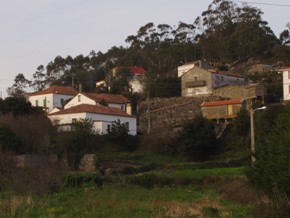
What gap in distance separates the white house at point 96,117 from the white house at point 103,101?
5.58m

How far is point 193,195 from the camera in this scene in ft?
103

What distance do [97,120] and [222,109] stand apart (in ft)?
45.2

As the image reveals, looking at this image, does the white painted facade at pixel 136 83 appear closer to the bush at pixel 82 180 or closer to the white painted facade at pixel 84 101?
the white painted facade at pixel 84 101

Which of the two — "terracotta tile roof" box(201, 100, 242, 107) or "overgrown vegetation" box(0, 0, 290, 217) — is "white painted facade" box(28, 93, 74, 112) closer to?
"overgrown vegetation" box(0, 0, 290, 217)

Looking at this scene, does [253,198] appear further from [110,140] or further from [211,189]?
[110,140]

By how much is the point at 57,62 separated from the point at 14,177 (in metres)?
87.8

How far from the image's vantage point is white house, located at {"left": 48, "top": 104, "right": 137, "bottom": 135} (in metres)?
60.7

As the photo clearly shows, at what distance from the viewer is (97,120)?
61.4m

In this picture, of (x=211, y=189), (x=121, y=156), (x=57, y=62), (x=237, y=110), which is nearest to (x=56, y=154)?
(x=121, y=156)

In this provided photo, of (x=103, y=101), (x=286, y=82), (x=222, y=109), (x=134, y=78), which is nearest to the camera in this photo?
(x=222, y=109)

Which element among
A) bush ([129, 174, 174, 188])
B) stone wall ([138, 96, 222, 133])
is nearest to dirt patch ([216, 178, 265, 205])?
bush ([129, 174, 174, 188])

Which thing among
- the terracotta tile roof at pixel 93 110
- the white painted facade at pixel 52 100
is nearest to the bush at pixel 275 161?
the terracotta tile roof at pixel 93 110

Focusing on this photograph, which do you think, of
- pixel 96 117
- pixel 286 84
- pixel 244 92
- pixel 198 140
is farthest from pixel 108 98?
pixel 286 84

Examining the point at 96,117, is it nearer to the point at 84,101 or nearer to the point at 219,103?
the point at 84,101
